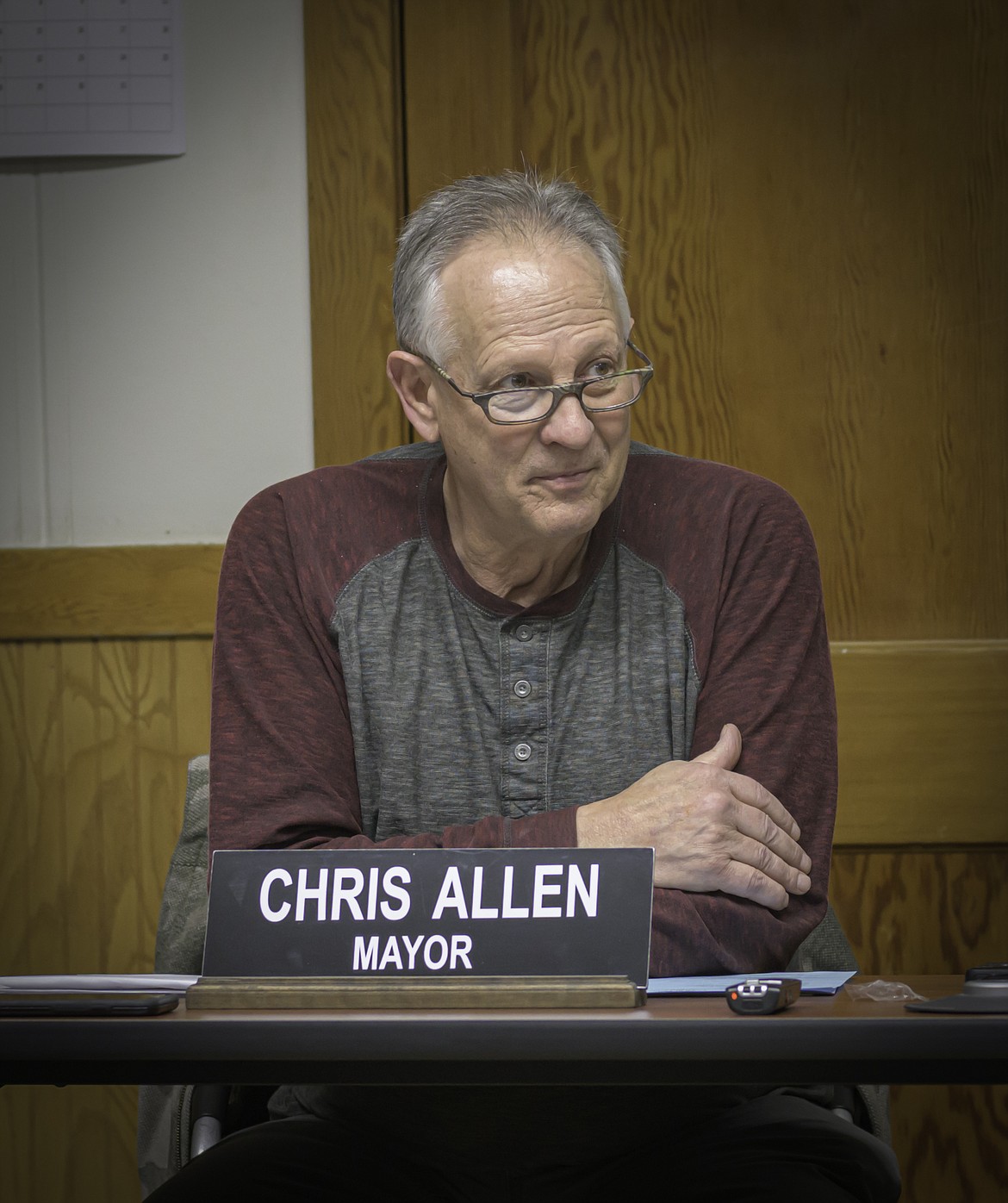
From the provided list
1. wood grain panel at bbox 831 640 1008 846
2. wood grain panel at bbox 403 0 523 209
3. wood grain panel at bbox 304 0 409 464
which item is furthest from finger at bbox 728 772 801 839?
wood grain panel at bbox 403 0 523 209

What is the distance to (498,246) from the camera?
145 centimetres

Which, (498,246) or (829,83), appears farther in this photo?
(829,83)

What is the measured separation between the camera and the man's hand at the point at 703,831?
1.16 metres

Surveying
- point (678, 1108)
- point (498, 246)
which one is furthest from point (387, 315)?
point (678, 1108)

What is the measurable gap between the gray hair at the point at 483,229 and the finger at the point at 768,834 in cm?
59

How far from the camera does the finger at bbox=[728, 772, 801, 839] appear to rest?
1214mm

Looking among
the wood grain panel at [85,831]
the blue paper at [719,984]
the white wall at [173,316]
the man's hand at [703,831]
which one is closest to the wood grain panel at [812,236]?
the white wall at [173,316]

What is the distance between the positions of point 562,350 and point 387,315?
0.88 metres

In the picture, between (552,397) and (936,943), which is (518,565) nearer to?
(552,397)

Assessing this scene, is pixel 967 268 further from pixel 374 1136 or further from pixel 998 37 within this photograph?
pixel 374 1136

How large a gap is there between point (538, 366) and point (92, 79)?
126cm

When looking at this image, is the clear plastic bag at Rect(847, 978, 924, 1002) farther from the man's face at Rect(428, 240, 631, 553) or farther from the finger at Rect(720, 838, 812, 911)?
the man's face at Rect(428, 240, 631, 553)

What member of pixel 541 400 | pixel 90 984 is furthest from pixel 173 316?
pixel 90 984

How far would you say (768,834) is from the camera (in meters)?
1.21
